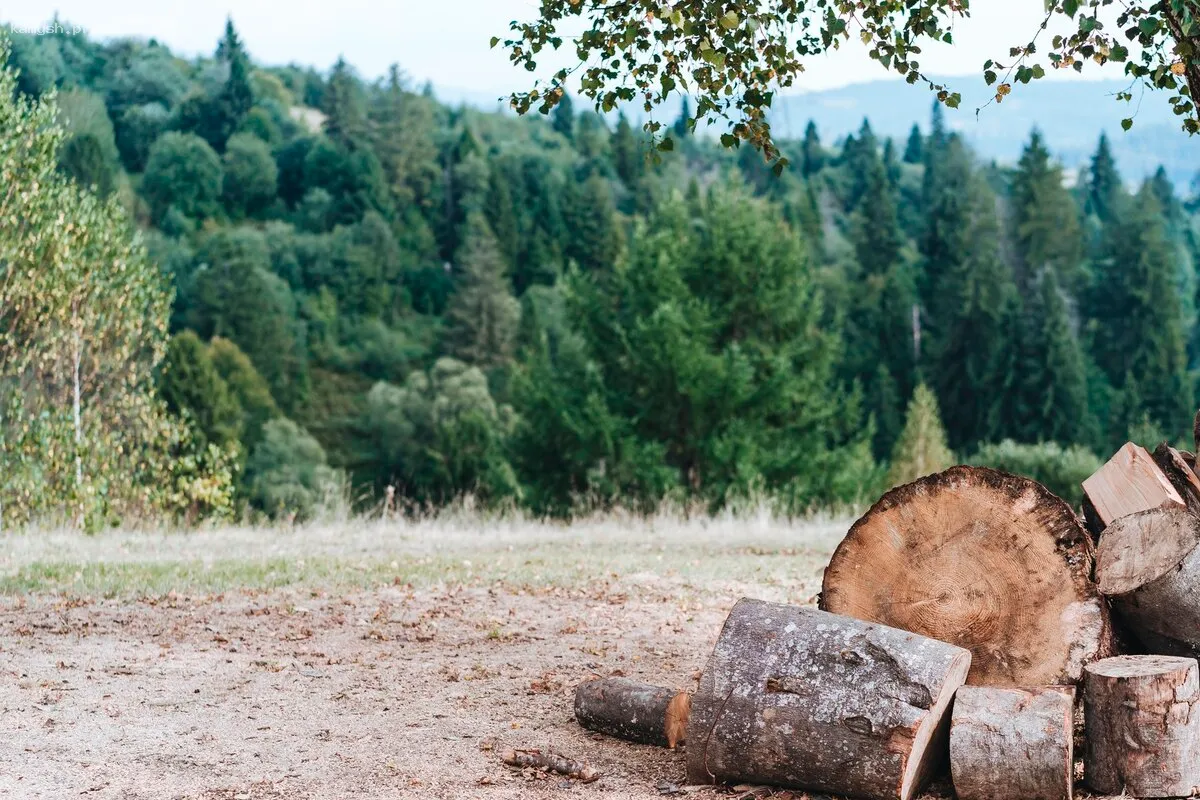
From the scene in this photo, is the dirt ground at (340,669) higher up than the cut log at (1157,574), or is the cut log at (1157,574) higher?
the cut log at (1157,574)

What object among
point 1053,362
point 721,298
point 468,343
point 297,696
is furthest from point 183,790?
point 468,343

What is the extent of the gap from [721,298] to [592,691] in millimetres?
24807

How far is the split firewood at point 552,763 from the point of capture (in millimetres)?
5570

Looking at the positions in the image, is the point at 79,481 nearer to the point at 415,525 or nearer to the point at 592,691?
the point at 415,525

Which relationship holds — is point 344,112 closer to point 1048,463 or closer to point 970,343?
point 970,343

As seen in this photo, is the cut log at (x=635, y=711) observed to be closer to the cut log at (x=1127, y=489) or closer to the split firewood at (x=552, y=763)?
the split firewood at (x=552, y=763)

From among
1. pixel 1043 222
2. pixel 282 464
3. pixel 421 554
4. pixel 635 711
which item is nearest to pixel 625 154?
pixel 1043 222

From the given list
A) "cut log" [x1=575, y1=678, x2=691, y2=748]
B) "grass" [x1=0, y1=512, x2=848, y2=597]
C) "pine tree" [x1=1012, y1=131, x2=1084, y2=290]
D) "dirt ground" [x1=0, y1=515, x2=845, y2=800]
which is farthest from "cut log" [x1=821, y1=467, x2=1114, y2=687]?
"pine tree" [x1=1012, y1=131, x2=1084, y2=290]

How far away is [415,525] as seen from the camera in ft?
49.0

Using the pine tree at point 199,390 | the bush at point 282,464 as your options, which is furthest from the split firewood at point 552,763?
the pine tree at point 199,390

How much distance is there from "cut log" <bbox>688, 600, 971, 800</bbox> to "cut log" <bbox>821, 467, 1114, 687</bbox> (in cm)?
37

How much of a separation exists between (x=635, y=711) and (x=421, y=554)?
6.46 m

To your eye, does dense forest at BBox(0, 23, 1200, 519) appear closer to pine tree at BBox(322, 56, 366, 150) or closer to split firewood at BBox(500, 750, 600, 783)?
pine tree at BBox(322, 56, 366, 150)

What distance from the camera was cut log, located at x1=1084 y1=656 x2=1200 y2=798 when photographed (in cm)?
500
